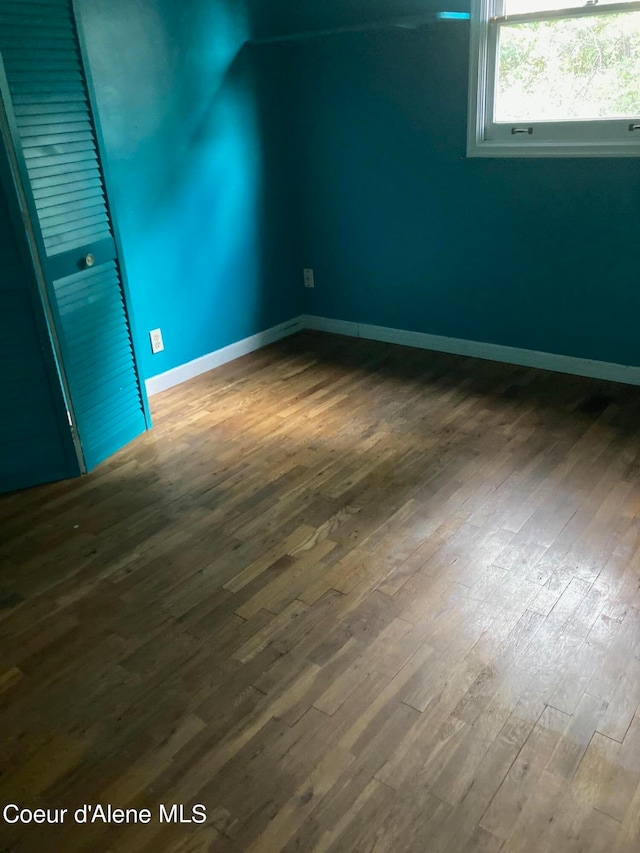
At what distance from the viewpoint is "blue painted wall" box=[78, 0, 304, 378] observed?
3.13 m

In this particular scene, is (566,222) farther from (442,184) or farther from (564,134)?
Result: (442,184)

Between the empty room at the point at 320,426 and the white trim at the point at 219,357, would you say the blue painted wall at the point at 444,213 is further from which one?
the white trim at the point at 219,357

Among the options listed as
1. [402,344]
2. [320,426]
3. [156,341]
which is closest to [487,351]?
[402,344]

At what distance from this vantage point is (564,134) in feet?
10.4

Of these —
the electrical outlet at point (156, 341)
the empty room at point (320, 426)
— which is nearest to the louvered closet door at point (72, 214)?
the empty room at point (320, 426)

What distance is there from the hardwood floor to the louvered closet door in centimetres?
29

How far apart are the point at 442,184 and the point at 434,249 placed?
340mm

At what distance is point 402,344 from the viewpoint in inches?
161

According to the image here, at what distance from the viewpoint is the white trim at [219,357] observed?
3650 mm

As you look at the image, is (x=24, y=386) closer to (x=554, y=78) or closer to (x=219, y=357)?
(x=219, y=357)

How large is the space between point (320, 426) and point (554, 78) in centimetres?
193

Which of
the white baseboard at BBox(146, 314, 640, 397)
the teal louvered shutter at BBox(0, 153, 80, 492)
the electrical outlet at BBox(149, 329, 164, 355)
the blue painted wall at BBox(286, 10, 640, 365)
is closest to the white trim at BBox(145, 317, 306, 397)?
the white baseboard at BBox(146, 314, 640, 397)

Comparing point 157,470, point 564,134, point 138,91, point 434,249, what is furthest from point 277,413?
point 564,134

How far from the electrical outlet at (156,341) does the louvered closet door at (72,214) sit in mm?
526
